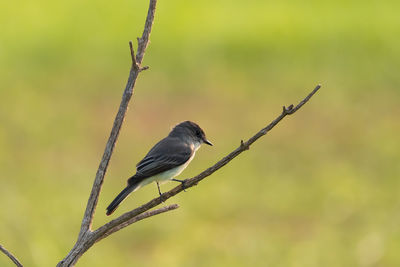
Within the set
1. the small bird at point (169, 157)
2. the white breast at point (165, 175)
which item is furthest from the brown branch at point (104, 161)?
the white breast at point (165, 175)

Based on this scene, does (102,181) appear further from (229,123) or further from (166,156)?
(229,123)

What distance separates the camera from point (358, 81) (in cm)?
1174

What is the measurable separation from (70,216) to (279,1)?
23.9ft

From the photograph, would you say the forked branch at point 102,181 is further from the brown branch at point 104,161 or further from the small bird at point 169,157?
the small bird at point 169,157

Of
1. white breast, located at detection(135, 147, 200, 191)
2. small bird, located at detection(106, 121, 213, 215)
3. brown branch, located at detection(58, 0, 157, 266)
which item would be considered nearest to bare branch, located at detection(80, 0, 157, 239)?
brown branch, located at detection(58, 0, 157, 266)

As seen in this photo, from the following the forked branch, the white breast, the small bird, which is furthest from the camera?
the white breast

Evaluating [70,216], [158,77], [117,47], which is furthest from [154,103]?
[70,216]

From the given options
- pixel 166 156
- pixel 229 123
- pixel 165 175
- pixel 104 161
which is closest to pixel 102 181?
pixel 104 161

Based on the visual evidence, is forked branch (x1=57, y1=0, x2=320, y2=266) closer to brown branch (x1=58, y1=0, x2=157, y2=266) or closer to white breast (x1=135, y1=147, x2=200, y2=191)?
brown branch (x1=58, y1=0, x2=157, y2=266)

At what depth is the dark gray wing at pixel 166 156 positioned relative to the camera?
4645 mm

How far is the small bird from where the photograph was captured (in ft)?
14.8

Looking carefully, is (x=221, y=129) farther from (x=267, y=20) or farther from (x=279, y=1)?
(x=279, y=1)

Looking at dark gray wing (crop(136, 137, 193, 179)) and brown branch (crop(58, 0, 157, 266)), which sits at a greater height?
dark gray wing (crop(136, 137, 193, 179))

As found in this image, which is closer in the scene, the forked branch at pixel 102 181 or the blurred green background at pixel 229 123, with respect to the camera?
the forked branch at pixel 102 181
